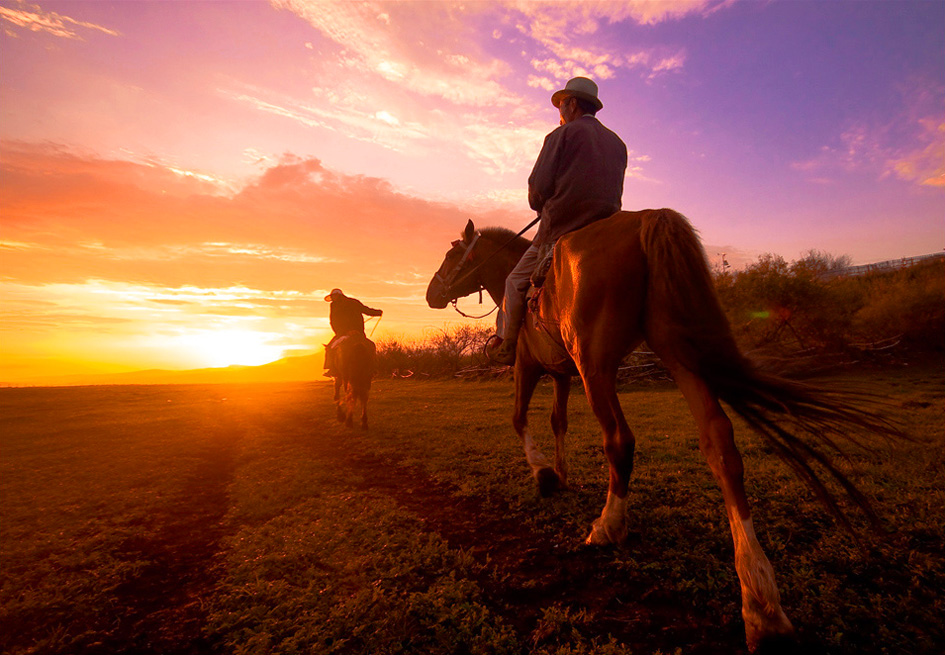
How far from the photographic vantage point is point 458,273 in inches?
247

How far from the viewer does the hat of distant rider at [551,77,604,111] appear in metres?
4.17

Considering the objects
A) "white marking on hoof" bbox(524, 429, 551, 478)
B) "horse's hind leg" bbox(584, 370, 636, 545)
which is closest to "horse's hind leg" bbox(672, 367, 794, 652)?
"horse's hind leg" bbox(584, 370, 636, 545)

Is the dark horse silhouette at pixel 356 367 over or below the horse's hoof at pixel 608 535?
over

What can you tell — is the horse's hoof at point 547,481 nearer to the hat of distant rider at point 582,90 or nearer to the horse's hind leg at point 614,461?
the horse's hind leg at point 614,461

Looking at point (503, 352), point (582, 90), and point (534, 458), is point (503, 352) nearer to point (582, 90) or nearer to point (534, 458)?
point (534, 458)

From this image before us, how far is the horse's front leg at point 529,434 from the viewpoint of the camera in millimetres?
4461

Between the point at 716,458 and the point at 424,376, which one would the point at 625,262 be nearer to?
the point at 716,458

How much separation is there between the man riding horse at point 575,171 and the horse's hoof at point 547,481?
2218 mm

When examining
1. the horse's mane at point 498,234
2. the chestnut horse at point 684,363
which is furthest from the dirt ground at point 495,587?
the horse's mane at point 498,234

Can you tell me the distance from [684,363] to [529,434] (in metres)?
2.77

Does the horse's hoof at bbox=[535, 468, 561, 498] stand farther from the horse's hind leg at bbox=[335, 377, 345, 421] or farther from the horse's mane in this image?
the horse's hind leg at bbox=[335, 377, 345, 421]

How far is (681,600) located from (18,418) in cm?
1802

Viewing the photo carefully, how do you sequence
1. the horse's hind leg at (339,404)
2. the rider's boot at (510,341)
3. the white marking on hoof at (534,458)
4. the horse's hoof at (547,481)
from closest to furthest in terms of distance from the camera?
1. the horse's hoof at (547,481)
2. the white marking on hoof at (534,458)
3. the rider's boot at (510,341)
4. the horse's hind leg at (339,404)

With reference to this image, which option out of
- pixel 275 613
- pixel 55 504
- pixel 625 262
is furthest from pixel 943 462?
pixel 55 504
